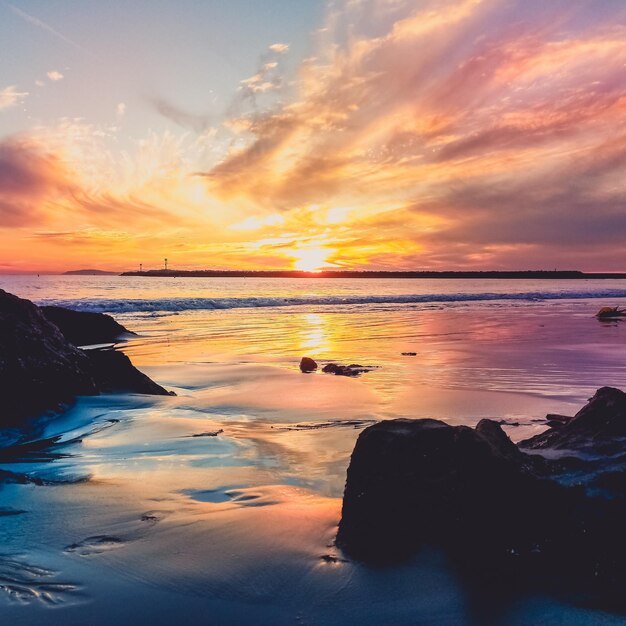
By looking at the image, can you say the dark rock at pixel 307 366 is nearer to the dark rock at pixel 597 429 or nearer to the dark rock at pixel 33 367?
the dark rock at pixel 33 367

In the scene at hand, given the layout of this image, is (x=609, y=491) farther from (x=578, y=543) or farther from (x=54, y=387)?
(x=54, y=387)

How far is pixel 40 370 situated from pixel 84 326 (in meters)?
9.98

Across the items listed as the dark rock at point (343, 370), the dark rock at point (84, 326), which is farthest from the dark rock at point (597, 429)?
the dark rock at point (84, 326)

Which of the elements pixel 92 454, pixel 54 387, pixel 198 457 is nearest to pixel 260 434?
pixel 198 457

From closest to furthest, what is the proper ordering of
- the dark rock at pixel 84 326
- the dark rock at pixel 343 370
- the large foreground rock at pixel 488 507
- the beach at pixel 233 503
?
1. the beach at pixel 233 503
2. the large foreground rock at pixel 488 507
3. the dark rock at pixel 343 370
4. the dark rock at pixel 84 326

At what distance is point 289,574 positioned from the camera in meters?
2.58

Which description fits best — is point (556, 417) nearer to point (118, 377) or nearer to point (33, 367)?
point (118, 377)

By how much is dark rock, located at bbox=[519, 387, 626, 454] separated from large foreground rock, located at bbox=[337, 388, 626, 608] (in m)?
0.02

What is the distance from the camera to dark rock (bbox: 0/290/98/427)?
5441 millimetres

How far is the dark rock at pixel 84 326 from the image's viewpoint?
47.8ft

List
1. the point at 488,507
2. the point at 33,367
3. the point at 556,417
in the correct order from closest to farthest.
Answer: the point at 488,507
the point at 556,417
the point at 33,367

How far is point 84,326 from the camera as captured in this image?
1528 centimetres

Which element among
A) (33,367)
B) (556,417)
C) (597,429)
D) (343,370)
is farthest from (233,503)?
(343,370)

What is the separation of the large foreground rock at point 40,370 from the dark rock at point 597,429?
184 inches
